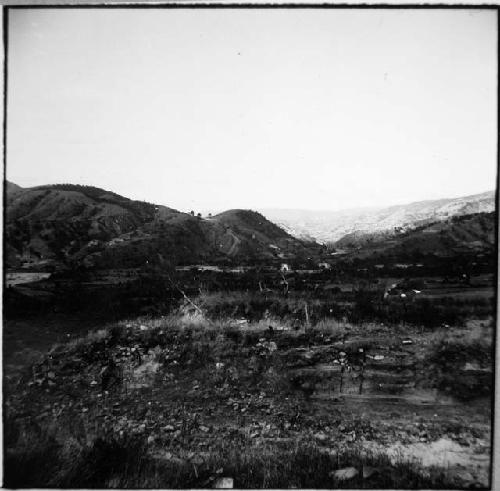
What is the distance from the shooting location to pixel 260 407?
3.99 metres

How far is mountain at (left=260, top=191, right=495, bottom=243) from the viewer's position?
4.25 m

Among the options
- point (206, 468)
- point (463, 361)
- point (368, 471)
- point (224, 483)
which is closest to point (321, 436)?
point (368, 471)

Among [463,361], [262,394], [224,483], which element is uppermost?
[463,361]

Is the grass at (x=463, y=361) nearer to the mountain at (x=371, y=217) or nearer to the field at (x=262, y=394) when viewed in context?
the field at (x=262, y=394)

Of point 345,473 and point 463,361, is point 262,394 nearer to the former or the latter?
point 345,473

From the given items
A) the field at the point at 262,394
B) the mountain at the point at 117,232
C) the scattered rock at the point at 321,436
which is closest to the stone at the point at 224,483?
the field at the point at 262,394

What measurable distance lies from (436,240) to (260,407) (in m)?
2.56

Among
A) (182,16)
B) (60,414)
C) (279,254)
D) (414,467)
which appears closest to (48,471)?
(60,414)

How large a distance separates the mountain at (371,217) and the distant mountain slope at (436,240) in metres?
0.07

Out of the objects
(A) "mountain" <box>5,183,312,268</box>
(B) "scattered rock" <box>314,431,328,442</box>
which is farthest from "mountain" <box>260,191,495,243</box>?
(B) "scattered rock" <box>314,431,328,442</box>

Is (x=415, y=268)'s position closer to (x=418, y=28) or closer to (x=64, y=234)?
(x=418, y=28)

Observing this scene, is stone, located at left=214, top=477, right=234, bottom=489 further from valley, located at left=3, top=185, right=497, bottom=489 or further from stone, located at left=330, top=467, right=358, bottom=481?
stone, located at left=330, top=467, right=358, bottom=481

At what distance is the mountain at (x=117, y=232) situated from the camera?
4.18 metres

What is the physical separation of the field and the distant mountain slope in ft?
1.37
